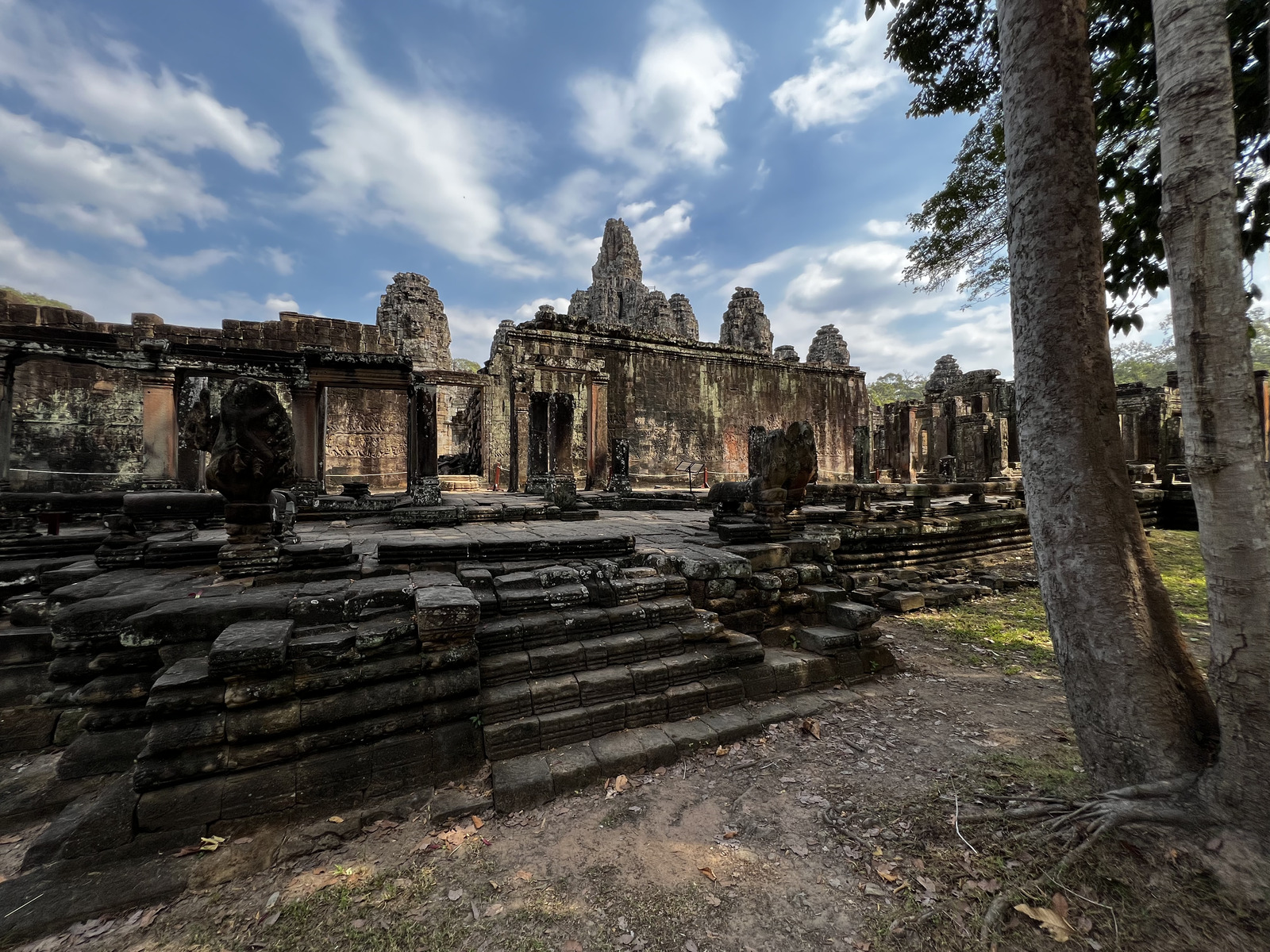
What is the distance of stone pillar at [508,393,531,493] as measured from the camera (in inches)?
479

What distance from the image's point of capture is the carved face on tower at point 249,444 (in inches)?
138

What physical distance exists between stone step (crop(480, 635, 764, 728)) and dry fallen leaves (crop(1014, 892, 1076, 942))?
6.81ft

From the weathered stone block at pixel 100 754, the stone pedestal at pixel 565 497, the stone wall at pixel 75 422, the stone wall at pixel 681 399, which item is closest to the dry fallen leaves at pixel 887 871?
the weathered stone block at pixel 100 754

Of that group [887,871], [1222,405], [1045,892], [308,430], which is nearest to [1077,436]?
[1222,405]

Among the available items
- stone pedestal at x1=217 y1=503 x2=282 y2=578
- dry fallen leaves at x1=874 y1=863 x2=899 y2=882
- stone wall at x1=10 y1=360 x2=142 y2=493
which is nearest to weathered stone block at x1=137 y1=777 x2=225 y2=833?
stone pedestal at x1=217 y1=503 x2=282 y2=578

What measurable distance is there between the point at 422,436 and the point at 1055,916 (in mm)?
8908

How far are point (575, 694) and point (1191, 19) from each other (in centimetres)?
434

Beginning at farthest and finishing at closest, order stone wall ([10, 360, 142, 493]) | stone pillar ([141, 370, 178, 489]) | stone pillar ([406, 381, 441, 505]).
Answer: stone wall ([10, 360, 142, 493])
stone pillar ([406, 381, 441, 505])
stone pillar ([141, 370, 178, 489])

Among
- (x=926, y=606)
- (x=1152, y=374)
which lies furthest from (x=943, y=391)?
(x=1152, y=374)

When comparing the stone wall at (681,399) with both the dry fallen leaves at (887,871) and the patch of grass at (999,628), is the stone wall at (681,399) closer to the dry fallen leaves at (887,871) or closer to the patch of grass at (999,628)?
the patch of grass at (999,628)

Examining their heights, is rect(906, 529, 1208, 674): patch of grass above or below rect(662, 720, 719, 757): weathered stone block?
below

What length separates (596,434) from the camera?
13.2 meters

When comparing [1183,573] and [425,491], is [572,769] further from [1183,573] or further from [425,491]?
[1183,573]

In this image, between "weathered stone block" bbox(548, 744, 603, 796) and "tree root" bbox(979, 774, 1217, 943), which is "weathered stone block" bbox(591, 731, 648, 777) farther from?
"tree root" bbox(979, 774, 1217, 943)
